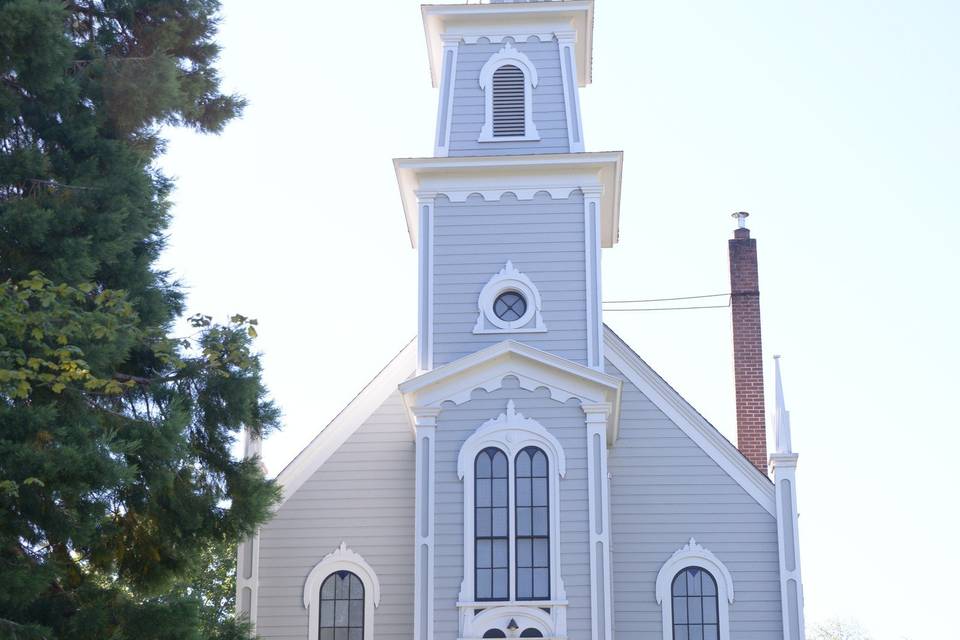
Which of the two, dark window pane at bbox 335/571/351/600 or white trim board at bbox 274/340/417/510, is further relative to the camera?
white trim board at bbox 274/340/417/510

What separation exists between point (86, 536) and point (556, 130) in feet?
38.4

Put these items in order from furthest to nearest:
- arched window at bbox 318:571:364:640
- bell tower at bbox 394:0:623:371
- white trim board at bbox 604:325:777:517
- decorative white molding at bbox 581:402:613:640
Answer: white trim board at bbox 604:325:777:517 < arched window at bbox 318:571:364:640 < bell tower at bbox 394:0:623:371 < decorative white molding at bbox 581:402:613:640

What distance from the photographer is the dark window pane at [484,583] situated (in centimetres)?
2009

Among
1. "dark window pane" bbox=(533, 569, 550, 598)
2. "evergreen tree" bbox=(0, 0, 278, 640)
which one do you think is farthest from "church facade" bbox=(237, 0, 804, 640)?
"evergreen tree" bbox=(0, 0, 278, 640)

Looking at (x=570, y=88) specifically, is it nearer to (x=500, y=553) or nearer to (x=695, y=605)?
(x=500, y=553)

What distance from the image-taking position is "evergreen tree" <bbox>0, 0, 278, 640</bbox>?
13.4 meters

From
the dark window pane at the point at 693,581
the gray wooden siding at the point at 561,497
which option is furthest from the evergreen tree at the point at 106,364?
the dark window pane at the point at 693,581

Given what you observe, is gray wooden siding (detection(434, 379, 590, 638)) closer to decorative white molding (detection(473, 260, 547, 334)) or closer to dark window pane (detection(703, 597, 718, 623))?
decorative white molding (detection(473, 260, 547, 334))

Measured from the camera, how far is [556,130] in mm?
22766

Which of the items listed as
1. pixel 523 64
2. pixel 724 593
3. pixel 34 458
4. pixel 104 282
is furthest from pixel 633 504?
pixel 34 458

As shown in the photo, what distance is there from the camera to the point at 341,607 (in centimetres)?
2202

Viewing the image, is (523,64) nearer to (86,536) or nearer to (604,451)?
(604,451)

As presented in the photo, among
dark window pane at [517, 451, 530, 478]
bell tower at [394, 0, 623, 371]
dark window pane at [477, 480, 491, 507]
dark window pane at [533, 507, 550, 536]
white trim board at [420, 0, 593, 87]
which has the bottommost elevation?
dark window pane at [533, 507, 550, 536]

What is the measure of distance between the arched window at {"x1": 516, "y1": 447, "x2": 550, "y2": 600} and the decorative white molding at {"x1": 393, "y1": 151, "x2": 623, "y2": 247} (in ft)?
14.5
